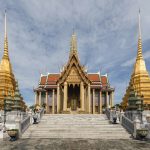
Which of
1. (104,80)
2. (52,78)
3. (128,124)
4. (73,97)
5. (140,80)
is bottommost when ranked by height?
(128,124)

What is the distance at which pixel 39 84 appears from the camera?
4847 cm

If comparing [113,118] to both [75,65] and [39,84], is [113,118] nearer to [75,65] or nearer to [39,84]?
[75,65]

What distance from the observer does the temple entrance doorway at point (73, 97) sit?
127 feet

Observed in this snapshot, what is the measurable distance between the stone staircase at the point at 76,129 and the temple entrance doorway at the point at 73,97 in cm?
1419

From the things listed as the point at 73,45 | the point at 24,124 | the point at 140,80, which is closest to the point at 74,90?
the point at 73,45

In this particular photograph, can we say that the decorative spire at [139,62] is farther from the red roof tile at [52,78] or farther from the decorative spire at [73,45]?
the red roof tile at [52,78]

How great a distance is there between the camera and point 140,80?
35.0 meters

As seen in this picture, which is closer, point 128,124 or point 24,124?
point 128,124

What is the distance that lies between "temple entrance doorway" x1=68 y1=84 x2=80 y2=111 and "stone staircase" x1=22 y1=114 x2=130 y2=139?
1419 cm

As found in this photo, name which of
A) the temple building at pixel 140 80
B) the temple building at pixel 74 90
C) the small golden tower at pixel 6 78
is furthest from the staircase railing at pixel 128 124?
the small golden tower at pixel 6 78

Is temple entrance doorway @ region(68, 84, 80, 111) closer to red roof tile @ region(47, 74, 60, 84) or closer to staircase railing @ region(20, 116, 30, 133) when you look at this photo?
red roof tile @ region(47, 74, 60, 84)

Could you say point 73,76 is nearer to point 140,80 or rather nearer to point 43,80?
point 140,80

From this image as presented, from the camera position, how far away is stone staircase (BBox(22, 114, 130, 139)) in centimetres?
1838

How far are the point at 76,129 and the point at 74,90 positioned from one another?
64.2 ft
